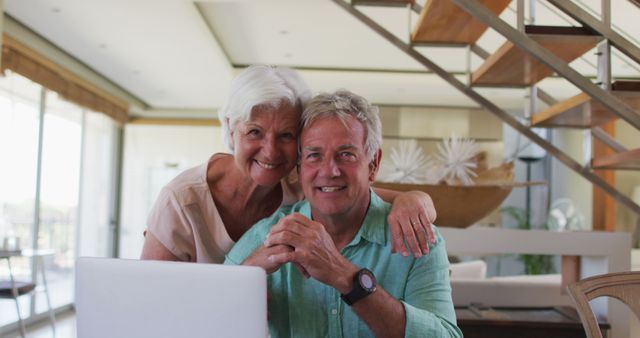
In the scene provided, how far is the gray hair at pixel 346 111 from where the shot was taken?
148cm

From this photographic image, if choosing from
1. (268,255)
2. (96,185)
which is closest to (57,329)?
(96,185)

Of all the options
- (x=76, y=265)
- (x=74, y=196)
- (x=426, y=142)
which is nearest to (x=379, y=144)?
(x=76, y=265)

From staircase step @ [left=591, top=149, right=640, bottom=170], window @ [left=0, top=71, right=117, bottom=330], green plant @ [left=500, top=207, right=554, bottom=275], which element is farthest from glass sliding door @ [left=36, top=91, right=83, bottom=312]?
staircase step @ [left=591, top=149, right=640, bottom=170]

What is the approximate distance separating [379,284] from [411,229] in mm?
161

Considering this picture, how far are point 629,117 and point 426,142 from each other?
626 centimetres

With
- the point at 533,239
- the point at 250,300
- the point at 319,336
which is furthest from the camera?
the point at 533,239

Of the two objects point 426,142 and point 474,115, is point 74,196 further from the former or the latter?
point 474,115

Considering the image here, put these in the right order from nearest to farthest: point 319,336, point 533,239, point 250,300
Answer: point 250,300
point 319,336
point 533,239

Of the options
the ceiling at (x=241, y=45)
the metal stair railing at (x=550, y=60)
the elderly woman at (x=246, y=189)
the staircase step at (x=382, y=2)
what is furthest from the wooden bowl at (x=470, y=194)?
the ceiling at (x=241, y=45)

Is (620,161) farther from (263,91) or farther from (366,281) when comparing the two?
(366,281)

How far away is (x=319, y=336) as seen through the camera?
57.7 inches

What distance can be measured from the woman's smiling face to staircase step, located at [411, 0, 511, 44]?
1.47 meters

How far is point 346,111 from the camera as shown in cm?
149

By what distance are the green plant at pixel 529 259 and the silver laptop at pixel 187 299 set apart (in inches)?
300
